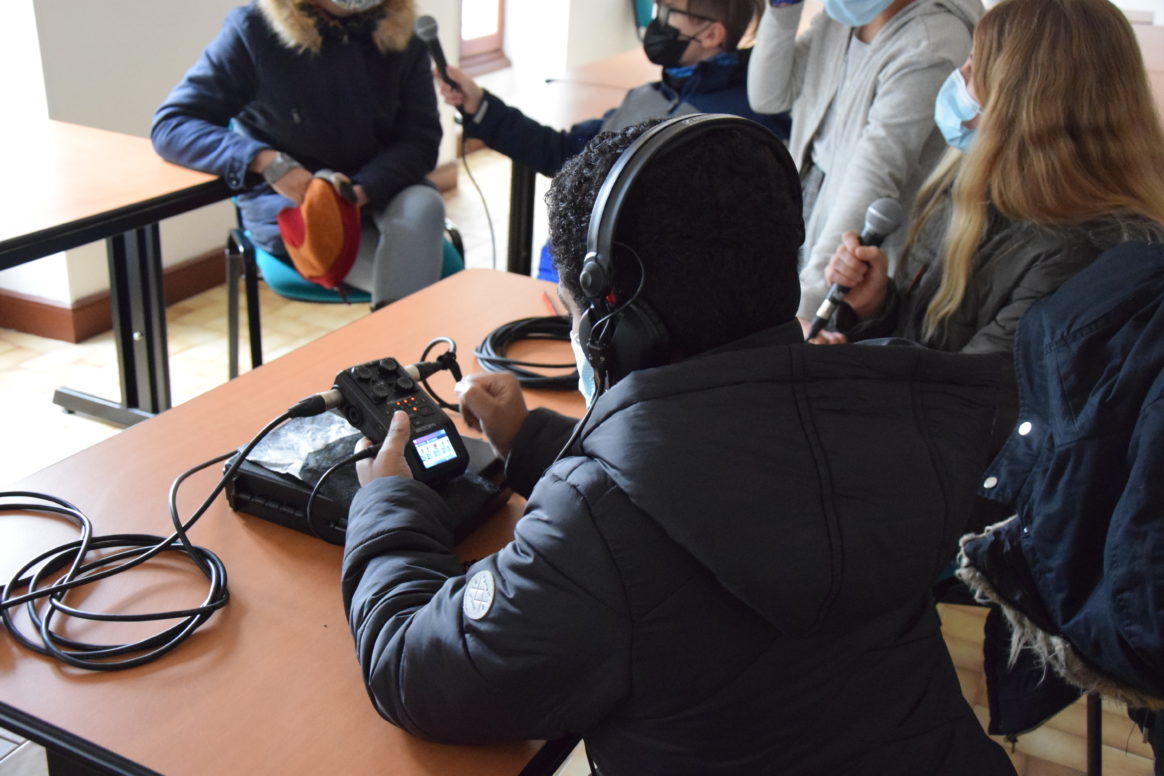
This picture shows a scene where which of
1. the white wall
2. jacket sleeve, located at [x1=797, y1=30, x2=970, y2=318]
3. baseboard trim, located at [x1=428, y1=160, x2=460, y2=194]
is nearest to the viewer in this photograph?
jacket sleeve, located at [x1=797, y1=30, x2=970, y2=318]

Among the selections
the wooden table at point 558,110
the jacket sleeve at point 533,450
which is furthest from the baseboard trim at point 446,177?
the jacket sleeve at point 533,450

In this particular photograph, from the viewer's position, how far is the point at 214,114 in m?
2.38

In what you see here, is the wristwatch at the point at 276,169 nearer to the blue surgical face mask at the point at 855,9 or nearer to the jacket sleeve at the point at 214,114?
the jacket sleeve at the point at 214,114

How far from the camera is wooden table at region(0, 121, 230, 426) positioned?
1.88 meters

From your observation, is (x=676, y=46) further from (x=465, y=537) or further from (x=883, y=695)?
(x=883, y=695)

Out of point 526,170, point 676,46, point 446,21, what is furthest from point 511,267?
point 446,21

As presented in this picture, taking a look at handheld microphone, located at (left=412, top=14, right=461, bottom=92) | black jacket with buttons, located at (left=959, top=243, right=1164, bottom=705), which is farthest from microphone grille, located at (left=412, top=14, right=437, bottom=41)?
black jacket with buttons, located at (left=959, top=243, right=1164, bottom=705)

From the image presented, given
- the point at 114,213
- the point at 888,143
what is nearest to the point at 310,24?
the point at 114,213

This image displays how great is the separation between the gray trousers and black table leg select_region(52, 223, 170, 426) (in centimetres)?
47

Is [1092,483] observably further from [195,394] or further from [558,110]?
[195,394]

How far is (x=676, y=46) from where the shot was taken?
2320 mm

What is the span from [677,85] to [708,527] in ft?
5.97

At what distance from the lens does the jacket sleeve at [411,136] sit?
2.52 meters

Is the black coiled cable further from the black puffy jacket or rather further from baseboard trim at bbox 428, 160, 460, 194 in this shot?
baseboard trim at bbox 428, 160, 460, 194
